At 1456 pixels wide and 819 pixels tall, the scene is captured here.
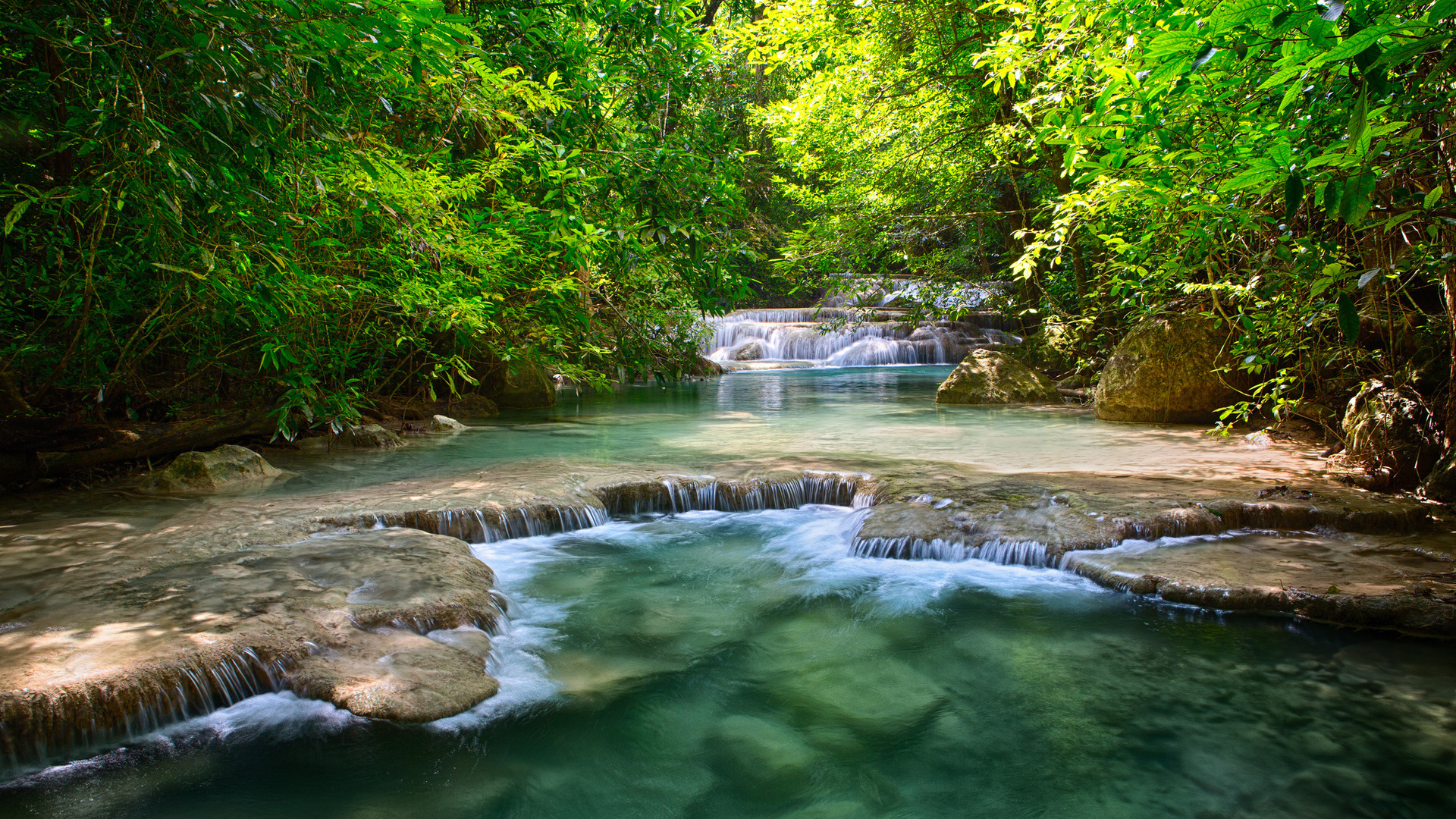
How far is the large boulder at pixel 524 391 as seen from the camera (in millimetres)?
13469

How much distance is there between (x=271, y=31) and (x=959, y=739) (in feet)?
13.3

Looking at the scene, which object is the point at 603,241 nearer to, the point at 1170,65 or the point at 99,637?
the point at 99,637

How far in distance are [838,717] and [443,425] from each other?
320 inches

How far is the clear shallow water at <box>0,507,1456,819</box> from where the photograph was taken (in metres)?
2.91

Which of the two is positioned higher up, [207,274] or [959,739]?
[207,274]

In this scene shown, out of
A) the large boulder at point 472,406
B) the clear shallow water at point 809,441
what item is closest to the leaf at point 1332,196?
the clear shallow water at point 809,441

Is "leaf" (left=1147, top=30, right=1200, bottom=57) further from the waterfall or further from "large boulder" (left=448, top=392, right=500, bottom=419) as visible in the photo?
the waterfall

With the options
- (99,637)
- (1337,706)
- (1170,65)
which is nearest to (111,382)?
(99,637)

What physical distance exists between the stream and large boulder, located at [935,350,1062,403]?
8445mm

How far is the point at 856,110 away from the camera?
13.0 m

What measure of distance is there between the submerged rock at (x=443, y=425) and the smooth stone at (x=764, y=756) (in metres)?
7.78

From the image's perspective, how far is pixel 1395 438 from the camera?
5969mm

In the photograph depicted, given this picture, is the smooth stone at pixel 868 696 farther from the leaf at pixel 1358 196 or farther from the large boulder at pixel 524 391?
the large boulder at pixel 524 391

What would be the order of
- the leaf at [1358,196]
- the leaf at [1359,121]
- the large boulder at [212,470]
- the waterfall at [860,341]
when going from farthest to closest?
the waterfall at [860,341] < the large boulder at [212,470] < the leaf at [1358,196] < the leaf at [1359,121]
